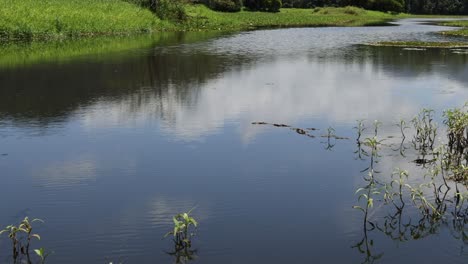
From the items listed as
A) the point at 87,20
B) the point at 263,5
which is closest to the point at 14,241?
the point at 87,20

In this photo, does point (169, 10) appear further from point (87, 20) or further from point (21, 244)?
point (21, 244)

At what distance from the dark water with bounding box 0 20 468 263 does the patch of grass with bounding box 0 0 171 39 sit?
54.2 ft

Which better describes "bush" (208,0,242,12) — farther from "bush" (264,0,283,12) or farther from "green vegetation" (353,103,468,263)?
"green vegetation" (353,103,468,263)

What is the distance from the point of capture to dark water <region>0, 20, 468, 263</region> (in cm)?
997

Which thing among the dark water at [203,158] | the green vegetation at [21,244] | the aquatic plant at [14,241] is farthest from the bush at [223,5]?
the aquatic plant at [14,241]

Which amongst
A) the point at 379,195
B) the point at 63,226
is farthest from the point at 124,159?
the point at 379,195

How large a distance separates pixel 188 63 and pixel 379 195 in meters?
24.1

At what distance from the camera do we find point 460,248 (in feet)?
32.4

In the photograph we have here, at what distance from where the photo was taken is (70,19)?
5278cm

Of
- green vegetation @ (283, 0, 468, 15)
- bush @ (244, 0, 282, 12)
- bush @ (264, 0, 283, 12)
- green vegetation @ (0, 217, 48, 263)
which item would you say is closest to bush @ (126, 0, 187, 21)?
bush @ (244, 0, 282, 12)

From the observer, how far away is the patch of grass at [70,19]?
154 ft

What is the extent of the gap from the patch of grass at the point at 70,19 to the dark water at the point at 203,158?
54.2ft

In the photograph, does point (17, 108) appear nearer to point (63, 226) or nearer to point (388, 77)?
point (63, 226)

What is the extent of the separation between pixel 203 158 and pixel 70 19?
1660 inches
